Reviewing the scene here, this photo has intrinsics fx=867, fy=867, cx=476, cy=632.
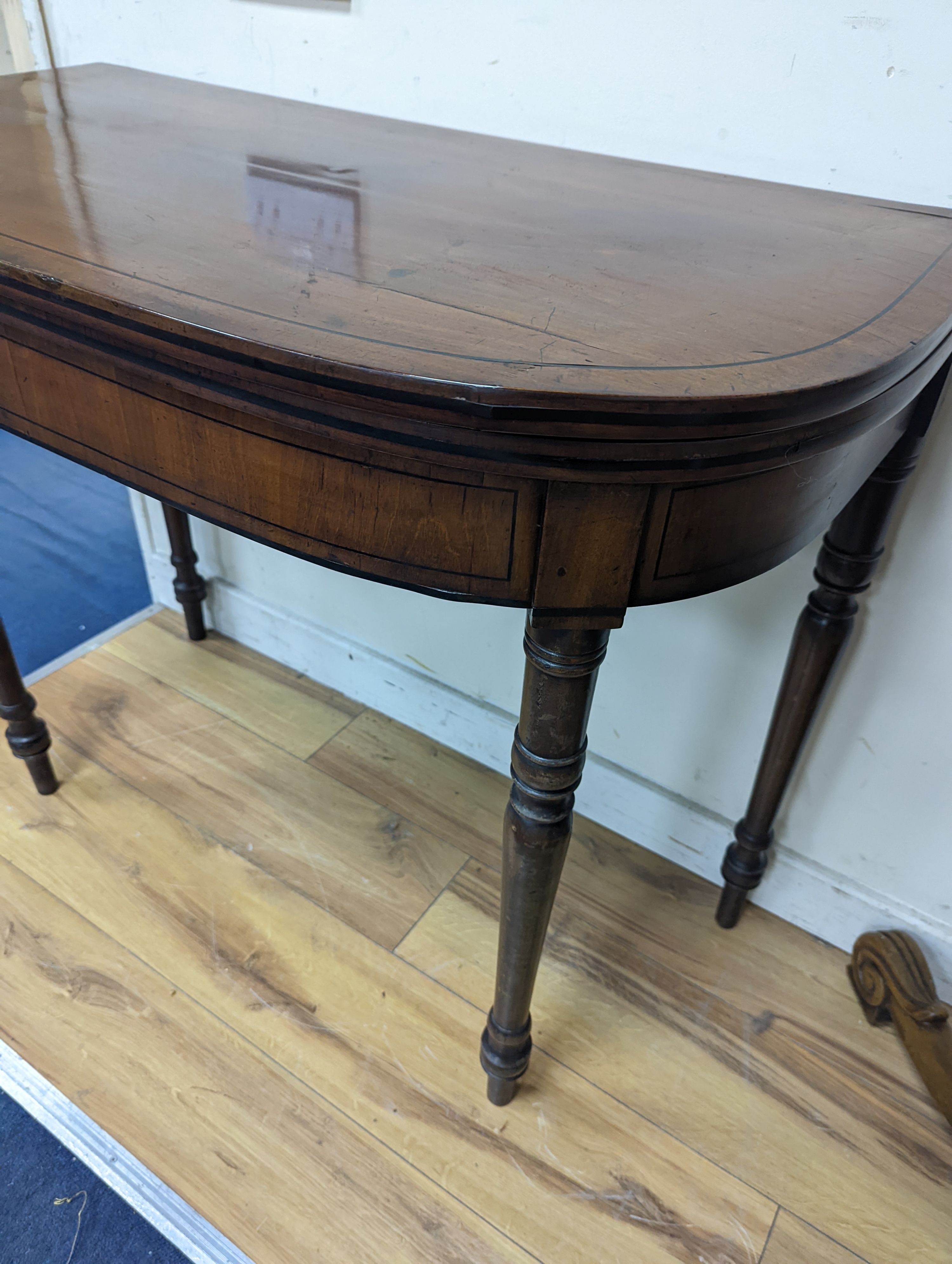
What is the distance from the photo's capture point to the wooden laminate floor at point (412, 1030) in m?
0.83

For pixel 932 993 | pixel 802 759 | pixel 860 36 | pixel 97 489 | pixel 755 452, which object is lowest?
pixel 97 489

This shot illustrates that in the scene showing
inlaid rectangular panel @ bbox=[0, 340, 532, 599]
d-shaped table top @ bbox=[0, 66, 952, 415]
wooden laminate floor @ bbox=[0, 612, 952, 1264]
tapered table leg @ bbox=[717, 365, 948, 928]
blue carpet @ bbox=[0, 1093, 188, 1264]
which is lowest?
blue carpet @ bbox=[0, 1093, 188, 1264]

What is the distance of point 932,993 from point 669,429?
0.81 metres

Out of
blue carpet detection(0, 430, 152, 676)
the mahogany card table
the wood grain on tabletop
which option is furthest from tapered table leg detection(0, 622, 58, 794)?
the mahogany card table

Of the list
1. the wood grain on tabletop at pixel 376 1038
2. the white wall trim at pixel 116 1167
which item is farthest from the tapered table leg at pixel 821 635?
the white wall trim at pixel 116 1167

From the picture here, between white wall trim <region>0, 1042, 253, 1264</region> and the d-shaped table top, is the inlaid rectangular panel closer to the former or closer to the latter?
the d-shaped table top

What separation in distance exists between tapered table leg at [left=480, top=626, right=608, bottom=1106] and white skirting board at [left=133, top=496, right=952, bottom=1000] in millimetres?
383

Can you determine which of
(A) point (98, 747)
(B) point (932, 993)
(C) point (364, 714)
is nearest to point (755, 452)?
(B) point (932, 993)

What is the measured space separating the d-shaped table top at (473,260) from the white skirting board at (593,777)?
0.69 metres

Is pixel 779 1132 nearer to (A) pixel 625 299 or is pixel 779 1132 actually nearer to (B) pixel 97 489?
(A) pixel 625 299

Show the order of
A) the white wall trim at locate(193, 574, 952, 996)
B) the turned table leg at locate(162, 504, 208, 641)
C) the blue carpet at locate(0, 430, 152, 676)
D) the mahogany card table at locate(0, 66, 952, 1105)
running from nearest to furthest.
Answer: the mahogany card table at locate(0, 66, 952, 1105) → the white wall trim at locate(193, 574, 952, 996) → the turned table leg at locate(162, 504, 208, 641) → the blue carpet at locate(0, 430, 152, 676)

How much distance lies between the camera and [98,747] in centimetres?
129

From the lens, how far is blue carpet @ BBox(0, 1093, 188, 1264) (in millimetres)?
795

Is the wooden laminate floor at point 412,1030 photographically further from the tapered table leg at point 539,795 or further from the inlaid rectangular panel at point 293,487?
the inlaid rectangular panel at point 293,487
